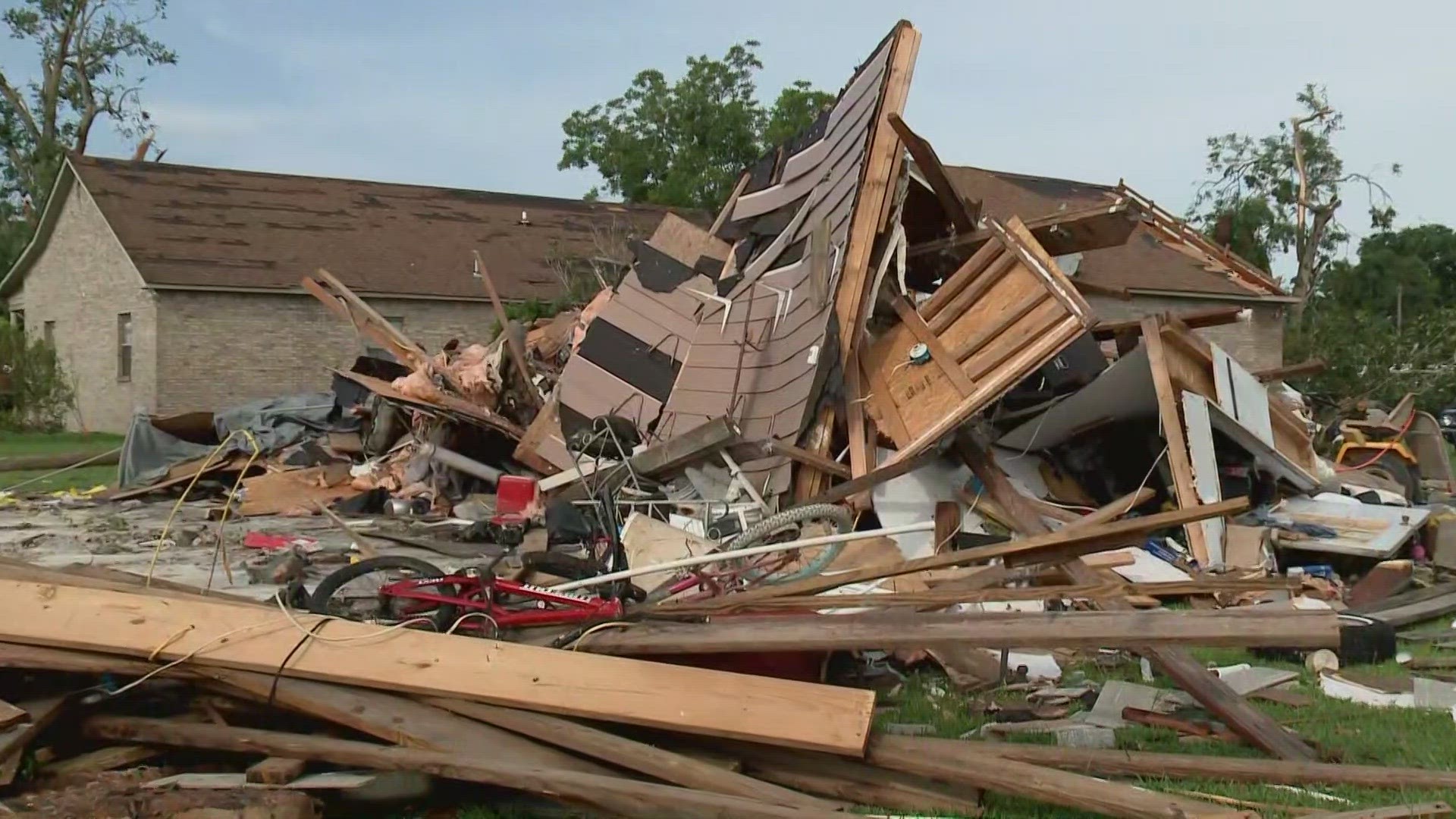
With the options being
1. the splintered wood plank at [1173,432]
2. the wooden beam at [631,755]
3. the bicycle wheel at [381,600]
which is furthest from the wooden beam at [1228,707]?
the splintered wood plank at [1173,432]

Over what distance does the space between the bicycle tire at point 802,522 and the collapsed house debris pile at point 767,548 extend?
0.04 metres

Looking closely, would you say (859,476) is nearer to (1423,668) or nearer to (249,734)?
(1423,668)

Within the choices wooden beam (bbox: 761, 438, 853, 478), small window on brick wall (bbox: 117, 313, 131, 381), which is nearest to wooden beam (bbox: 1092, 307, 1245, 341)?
wooden beam (bbox: 761, 438, 853, 478)

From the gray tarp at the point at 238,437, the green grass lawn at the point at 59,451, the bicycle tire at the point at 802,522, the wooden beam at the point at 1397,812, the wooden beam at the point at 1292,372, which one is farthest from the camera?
the green grass lawn at the point at 59,451

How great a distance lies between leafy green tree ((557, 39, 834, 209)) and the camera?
129 feet

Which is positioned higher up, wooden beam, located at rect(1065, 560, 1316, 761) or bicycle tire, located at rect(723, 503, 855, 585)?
bicycle tire, located at rect(723, 503, 855, 585)

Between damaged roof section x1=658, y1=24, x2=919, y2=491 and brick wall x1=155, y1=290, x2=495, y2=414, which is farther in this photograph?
brick wall x1=155, y1=290, x2=495, y2=414

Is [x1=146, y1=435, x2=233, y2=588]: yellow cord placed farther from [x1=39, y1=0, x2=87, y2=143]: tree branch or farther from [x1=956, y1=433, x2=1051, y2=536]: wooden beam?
[x1=39, y1=0, x2=87, y2=143]: tree branch

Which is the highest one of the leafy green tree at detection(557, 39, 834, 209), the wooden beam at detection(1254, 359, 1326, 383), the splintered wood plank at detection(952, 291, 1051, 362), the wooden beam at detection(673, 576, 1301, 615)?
the leafy green tree at detection(557, 39, 834, 209)

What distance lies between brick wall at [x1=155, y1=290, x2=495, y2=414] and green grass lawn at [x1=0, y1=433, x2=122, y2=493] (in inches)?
67.6

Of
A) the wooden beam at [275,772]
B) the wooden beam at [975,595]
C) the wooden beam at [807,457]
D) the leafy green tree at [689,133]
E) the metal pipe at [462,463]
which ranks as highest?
the leafy green tree at [689,133]

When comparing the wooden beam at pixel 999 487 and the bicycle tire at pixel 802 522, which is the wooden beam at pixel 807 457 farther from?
the bicycle tire at pixel 802 522

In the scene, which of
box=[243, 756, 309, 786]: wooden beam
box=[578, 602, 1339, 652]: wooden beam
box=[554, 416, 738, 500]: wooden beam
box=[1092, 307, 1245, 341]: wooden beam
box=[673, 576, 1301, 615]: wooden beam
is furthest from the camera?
box=[1092, 307, 1245, 341]: wooden beam

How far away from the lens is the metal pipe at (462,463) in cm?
1198
